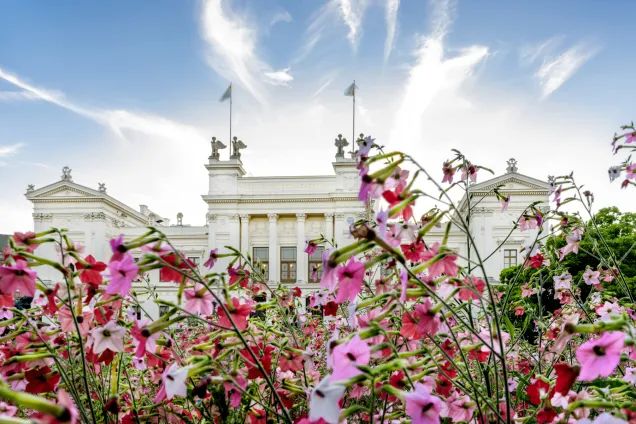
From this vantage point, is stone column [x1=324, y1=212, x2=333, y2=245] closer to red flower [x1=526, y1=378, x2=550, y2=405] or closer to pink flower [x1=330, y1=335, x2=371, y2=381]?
red flower [x1=526, y1=378, x2=550, y2=405]

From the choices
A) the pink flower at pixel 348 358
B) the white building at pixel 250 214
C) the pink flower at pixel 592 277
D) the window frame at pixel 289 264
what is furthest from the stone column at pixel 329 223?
the pink flower at pixel 348 358

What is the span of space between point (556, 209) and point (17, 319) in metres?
2.76

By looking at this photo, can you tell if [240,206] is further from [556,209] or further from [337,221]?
[556,209]

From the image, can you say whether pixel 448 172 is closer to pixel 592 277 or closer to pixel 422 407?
pixel 422 407

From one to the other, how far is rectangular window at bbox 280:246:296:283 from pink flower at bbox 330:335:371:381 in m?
26.8

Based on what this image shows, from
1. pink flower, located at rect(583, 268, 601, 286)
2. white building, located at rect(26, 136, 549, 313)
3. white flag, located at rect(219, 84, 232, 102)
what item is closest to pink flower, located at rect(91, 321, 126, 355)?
pink flower, located at rect(583, 268, 601, 286)

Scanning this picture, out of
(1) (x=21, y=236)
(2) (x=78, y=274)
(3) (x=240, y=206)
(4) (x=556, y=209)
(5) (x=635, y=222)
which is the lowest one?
(2) (x=78, y=274)

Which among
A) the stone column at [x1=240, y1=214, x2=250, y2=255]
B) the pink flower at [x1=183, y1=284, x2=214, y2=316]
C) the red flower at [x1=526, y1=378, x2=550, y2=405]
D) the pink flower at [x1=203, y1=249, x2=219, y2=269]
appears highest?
the stone column at [x1=240, y1=214, x2=250, y2=255]

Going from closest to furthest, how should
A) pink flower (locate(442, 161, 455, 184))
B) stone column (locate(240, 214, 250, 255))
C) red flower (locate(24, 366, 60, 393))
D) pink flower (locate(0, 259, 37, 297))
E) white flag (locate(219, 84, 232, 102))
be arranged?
pink flower (locate(0, 259, 37, 297))
red flower (locate(24, 366, 60, 393))
pink flower (locate(442, 161, 455, 184))
stone column (locate(240, 214, 250, 255))
white flag (locate(219, 84, 232, 102))

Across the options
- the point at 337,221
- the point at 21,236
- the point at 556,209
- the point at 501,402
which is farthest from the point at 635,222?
the point at 21,236

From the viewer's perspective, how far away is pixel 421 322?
1213mm

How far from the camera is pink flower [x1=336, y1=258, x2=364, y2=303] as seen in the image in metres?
1.04

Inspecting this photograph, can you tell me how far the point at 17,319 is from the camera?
1.60 metres

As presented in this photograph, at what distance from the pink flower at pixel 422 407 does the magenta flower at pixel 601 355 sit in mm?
275
